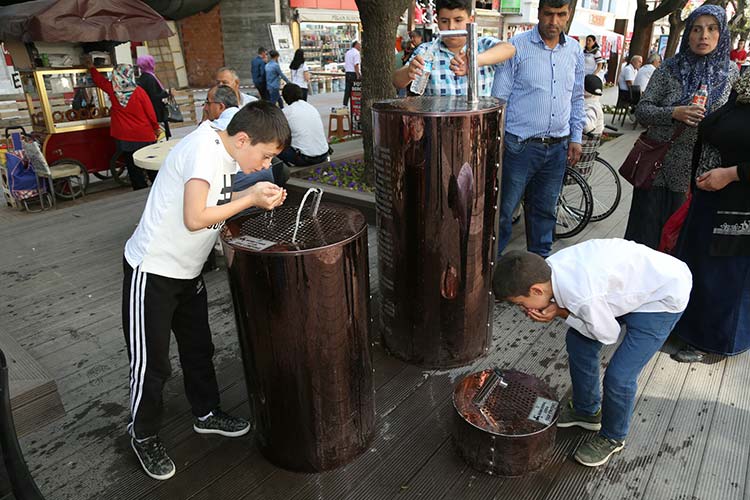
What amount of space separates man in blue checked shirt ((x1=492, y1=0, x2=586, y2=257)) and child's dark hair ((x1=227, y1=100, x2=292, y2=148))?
2.25 meters

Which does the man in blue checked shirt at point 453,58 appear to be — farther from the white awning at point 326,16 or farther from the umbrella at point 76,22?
the white awning at point 326,16

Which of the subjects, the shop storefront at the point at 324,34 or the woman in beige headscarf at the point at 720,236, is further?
the shop storefront at the point at 324,34

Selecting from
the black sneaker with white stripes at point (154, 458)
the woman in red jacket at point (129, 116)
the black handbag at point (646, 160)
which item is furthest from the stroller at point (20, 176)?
the black handbag at point (646, 160)

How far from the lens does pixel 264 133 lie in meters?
2.05

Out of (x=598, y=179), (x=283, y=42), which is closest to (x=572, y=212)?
(x=598, y=179)

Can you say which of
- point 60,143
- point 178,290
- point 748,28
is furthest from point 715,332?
point 748,28

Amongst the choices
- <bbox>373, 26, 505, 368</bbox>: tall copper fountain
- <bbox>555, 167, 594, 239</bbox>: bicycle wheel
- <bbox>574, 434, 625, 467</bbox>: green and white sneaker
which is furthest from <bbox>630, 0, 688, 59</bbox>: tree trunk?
<bbox>574, 434, 625, 467</bbox>: green and white sneaker

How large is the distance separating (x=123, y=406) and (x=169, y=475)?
0.69 meters

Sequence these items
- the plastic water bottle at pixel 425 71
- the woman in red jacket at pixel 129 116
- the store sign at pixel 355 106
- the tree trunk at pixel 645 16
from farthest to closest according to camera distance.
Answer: the tree trunk at pixel 645 16 → the store sign at pixel 355 106 → the woman in red jacket at pixel 129 116 → the plastic water bottle at pixel 425 71

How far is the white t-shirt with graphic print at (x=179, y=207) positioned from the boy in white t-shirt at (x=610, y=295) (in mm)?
1177

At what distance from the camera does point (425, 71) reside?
331cm

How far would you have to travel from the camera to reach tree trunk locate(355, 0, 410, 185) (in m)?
6.08

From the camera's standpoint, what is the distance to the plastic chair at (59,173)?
7166mm

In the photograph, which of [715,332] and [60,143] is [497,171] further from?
[60,143]
